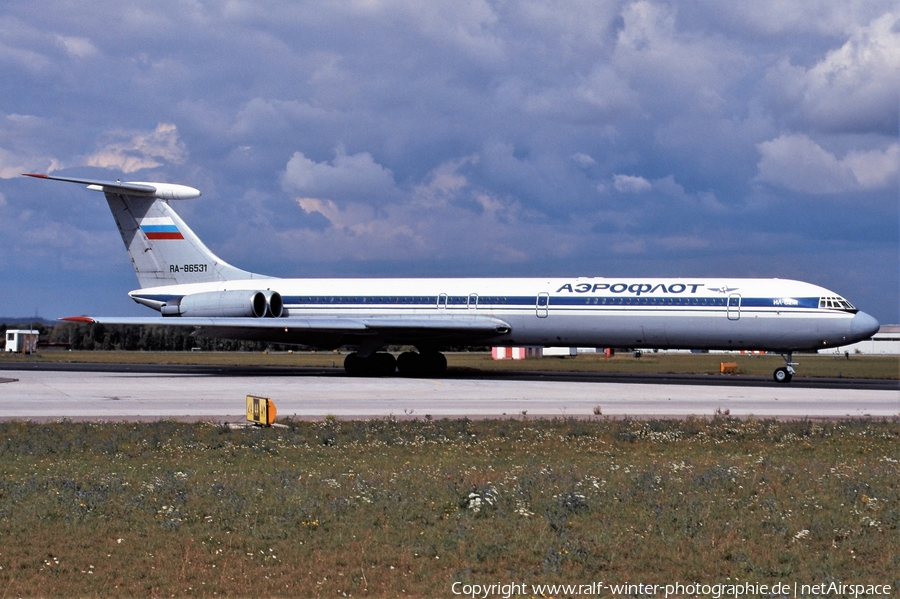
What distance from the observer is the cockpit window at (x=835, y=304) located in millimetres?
31844

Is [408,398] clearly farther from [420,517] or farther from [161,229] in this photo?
[161,229]

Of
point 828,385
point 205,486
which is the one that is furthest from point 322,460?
point 828,385

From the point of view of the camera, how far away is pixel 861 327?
31.6m

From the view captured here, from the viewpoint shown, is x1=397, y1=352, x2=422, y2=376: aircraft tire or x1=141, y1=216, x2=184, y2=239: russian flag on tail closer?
x1=397, y1=352, x2=422, y2=376: aircraft tire

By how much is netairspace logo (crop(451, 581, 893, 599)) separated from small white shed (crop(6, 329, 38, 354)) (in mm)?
80042

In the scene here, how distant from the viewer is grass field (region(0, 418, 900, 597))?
25.5ft

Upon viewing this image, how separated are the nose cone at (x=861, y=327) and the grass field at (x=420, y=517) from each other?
17.6 m

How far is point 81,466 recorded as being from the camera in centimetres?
1291

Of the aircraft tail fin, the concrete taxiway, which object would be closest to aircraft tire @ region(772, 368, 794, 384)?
the concrete taxiway

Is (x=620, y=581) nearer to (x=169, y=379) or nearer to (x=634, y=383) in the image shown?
(x=634, y=383)

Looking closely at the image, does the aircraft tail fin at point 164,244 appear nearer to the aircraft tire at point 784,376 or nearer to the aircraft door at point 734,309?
the aircraft door at point 734,309

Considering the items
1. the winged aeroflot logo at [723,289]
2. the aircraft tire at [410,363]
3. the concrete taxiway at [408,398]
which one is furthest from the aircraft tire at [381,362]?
the winged aeroflot logo at [723,289]

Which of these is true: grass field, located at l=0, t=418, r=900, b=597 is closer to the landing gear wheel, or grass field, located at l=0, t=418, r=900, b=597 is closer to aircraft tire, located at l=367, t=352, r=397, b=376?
the landing gear wheel

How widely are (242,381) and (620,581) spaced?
26.7 metres
